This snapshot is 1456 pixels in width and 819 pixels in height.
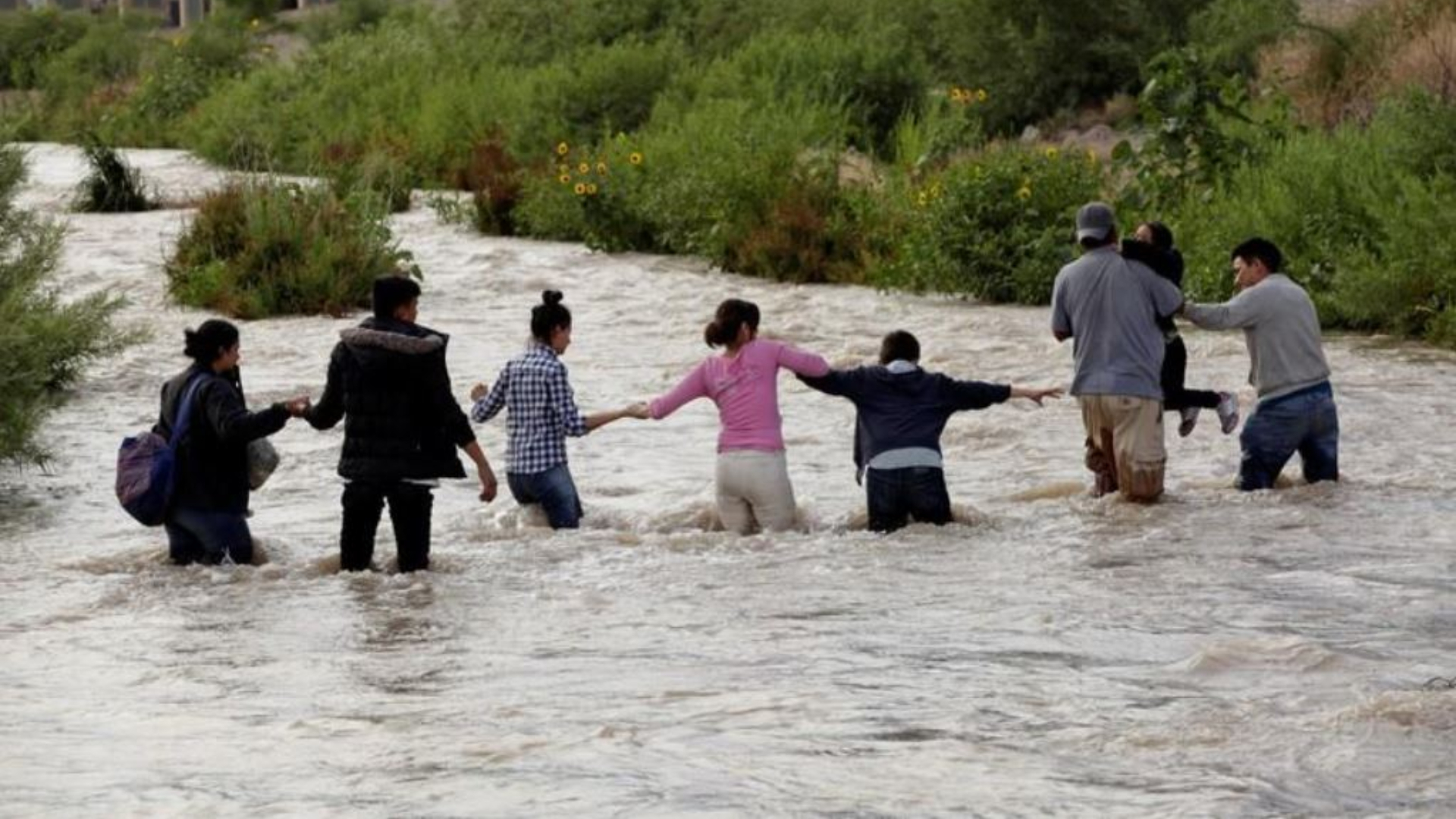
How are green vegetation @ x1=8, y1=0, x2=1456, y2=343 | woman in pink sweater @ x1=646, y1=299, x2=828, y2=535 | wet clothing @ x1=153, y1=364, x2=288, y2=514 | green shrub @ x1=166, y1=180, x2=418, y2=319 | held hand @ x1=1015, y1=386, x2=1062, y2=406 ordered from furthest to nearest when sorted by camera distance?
green shrub @ x1=166, y1=180, x2=418, y2=319 → green vegetation @ x1=8, y1=0, x2=1456, y2=343 → woman in pink sweater @ x1=646, y1=299, x2=828, y2=535 → held hand @ x1=1015, y1=386, x2=1062, y2=406 → wet clothing @ x1=153, y1=364, x2=288, y2=514

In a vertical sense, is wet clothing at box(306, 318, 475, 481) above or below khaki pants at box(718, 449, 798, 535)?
above

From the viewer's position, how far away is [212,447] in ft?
41.4

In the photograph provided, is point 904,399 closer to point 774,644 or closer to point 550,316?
point 550,316

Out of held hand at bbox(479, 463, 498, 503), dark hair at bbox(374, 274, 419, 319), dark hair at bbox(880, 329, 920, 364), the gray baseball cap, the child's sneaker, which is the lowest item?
held hand at bbox(479, 463, 498, 503)

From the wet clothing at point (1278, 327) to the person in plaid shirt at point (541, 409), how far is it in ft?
9.68

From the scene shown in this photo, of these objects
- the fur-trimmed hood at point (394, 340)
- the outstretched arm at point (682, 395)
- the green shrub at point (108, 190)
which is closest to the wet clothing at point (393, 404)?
the fur-trimmed hood at point (394, 340)

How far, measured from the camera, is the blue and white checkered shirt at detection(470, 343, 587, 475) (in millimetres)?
13203

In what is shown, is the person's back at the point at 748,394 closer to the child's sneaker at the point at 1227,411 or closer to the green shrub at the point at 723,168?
the child's sneaker at the point at 1227,411

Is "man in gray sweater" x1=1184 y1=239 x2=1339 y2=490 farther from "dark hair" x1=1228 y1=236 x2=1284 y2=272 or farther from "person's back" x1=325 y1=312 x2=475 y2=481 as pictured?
A: "person's back" x1=325 y1=312 x2=475 y2=481

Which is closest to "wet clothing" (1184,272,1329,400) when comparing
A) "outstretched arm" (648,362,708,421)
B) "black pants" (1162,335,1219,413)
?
"black pants" (1162,335,1219,413)

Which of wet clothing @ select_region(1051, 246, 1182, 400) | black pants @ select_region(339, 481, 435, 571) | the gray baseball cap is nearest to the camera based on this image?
black pants @ select_region(339, 481, 435, 571)

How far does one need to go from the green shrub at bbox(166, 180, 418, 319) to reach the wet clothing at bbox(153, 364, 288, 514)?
12.2 metres

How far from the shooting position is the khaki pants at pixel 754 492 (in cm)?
1341

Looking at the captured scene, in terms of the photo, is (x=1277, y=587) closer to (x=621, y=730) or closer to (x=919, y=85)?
(x=621, y=730)
